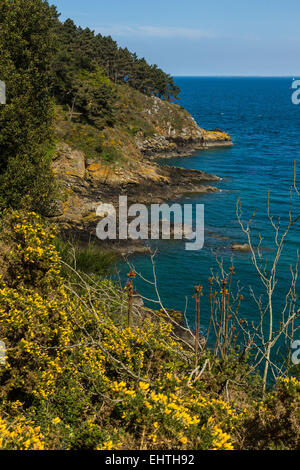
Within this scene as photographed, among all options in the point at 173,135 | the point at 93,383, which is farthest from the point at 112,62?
the point at 93,383

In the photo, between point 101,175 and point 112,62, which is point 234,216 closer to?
point 101,175

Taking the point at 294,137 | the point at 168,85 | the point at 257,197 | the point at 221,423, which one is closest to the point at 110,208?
the point at 257,197

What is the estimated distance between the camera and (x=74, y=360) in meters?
7.34

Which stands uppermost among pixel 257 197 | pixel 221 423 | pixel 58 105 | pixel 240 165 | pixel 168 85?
pixel 168 85

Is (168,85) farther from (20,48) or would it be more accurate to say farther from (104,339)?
(104,339)

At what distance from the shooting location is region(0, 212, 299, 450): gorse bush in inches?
198

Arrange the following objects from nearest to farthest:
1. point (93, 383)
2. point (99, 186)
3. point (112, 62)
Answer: point (93, 383) → point (99, 186) → point (112, 62)

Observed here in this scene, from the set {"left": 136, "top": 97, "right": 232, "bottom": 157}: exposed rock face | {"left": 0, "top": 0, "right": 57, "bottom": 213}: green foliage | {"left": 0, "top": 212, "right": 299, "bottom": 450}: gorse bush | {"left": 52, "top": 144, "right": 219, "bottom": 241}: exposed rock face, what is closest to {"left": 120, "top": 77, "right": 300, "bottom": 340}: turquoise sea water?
{"left": 0, "top": 212, "right": 299, "bottom": 450}: gorse bush

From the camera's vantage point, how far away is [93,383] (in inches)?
253

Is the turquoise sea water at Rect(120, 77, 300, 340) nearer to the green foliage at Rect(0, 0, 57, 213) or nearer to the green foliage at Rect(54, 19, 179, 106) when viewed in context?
the green foliage at Rect(0, 0, 57, 213)

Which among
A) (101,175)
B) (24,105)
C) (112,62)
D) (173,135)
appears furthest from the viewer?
(112,62)

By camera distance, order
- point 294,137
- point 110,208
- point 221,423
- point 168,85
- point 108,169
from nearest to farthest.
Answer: point 221,423 < point 110,208 < point 108,169 < point 168,85 < point 294,137
